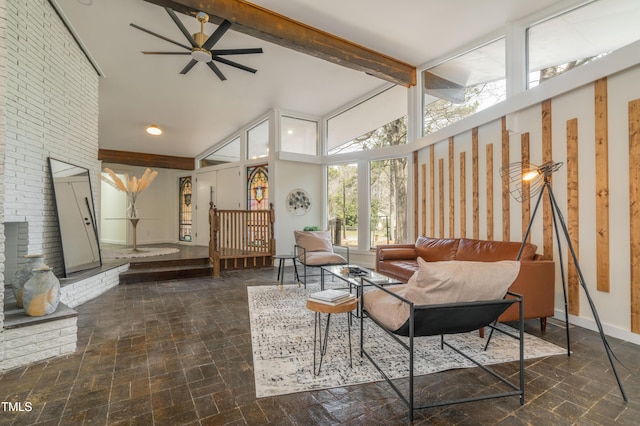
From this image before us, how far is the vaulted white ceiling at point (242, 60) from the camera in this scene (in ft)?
12.7

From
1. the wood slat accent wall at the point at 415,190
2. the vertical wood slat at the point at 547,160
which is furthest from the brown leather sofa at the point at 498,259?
the wood slat accent wall at the point at 415,190

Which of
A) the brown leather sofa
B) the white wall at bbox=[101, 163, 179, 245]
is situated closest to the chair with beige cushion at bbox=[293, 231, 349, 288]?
the brown leather sofa

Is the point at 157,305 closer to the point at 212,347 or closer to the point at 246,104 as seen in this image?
the point at 212,347

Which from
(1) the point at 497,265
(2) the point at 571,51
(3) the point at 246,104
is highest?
(3) the point at 246,104

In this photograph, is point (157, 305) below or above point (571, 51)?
below

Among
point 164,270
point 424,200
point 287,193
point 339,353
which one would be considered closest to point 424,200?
point 424,200

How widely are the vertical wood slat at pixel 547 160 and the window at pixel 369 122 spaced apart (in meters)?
2.71

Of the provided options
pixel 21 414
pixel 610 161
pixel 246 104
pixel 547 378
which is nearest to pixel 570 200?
pixel 610 161

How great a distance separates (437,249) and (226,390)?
356cm

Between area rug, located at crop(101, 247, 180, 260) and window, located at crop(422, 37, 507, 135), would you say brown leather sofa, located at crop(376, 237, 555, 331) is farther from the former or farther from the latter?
area rug, located at crop(101, 247, 180, 260)

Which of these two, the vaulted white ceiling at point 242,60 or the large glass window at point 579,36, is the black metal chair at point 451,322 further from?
the vaulted white ceiling at point 242,60

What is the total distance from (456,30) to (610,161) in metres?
2.76

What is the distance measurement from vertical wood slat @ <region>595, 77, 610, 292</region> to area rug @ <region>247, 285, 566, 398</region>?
1028 mm

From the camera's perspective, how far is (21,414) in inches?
68.2
